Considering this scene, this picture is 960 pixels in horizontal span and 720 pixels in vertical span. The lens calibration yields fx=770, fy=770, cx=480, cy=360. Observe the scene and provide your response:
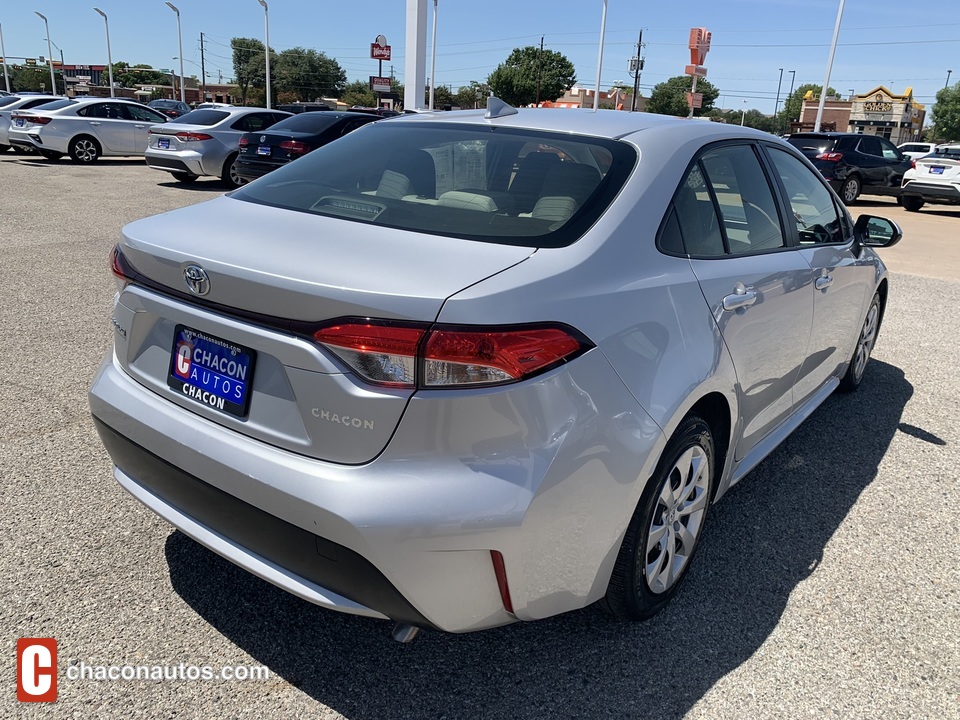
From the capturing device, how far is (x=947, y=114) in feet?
261

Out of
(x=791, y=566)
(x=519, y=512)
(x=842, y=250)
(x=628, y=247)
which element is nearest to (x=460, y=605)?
(x=519, y=512)

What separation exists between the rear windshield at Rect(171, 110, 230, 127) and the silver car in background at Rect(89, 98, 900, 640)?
43.1ft

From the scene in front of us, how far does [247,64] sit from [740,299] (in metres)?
116

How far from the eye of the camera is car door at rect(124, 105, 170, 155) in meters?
18.6

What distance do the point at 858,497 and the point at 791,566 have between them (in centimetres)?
86

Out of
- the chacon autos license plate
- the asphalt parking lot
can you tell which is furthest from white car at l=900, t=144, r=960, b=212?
the chacon autos license plate

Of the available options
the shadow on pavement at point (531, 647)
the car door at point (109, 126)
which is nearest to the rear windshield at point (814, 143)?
the car door at point (109, 126)

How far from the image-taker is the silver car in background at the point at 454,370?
188 cm

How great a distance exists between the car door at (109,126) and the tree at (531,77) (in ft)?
237

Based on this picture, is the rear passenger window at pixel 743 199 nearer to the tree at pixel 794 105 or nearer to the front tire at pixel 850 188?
the front tire at pixel 850 188

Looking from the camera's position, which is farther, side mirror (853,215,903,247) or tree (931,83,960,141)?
tree (931,83,960,141)

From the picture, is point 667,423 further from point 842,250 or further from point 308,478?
point 842,250

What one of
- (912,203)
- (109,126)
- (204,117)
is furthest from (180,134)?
(912,203)

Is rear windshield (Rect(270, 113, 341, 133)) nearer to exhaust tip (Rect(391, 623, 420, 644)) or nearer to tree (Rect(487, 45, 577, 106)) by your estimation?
exhaust tip (Rect(391, 623, 420, 644))
